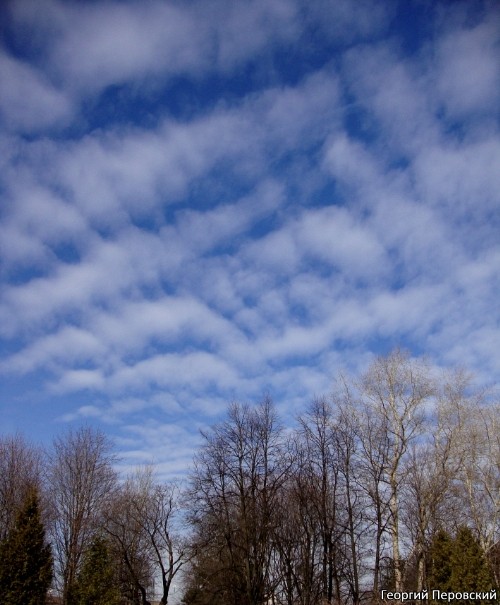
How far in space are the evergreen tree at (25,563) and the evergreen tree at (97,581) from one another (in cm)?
177

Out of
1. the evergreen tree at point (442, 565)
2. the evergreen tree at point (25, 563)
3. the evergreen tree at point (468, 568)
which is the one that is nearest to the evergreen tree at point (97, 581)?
the evergreen tree at point (25, 563)

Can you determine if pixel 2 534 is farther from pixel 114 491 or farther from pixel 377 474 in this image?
pixel 377 474

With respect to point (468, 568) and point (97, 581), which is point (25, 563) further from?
point (468, 568)

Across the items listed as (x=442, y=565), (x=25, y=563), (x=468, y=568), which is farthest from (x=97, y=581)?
(x=468, y=568)

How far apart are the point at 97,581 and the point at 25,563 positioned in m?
3.65

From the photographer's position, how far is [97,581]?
27594 mm

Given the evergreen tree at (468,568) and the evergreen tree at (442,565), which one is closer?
the evergreen tree at (468,568)

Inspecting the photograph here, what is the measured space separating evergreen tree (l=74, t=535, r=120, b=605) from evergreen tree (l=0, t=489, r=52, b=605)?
1.77 meters

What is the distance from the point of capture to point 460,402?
3591 centimetres

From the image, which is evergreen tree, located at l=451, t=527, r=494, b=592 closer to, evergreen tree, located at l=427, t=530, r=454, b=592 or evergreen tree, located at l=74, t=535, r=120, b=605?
evergreen tree, located at l=427, t=530, r=454, b=592

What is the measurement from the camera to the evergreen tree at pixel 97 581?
27094 mm

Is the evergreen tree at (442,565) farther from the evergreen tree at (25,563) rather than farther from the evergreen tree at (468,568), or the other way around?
the evergreen tree at (25,563)

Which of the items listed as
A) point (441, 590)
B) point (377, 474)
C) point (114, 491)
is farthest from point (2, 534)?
point (441, 590)

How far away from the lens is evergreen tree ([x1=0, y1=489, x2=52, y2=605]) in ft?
87.0
